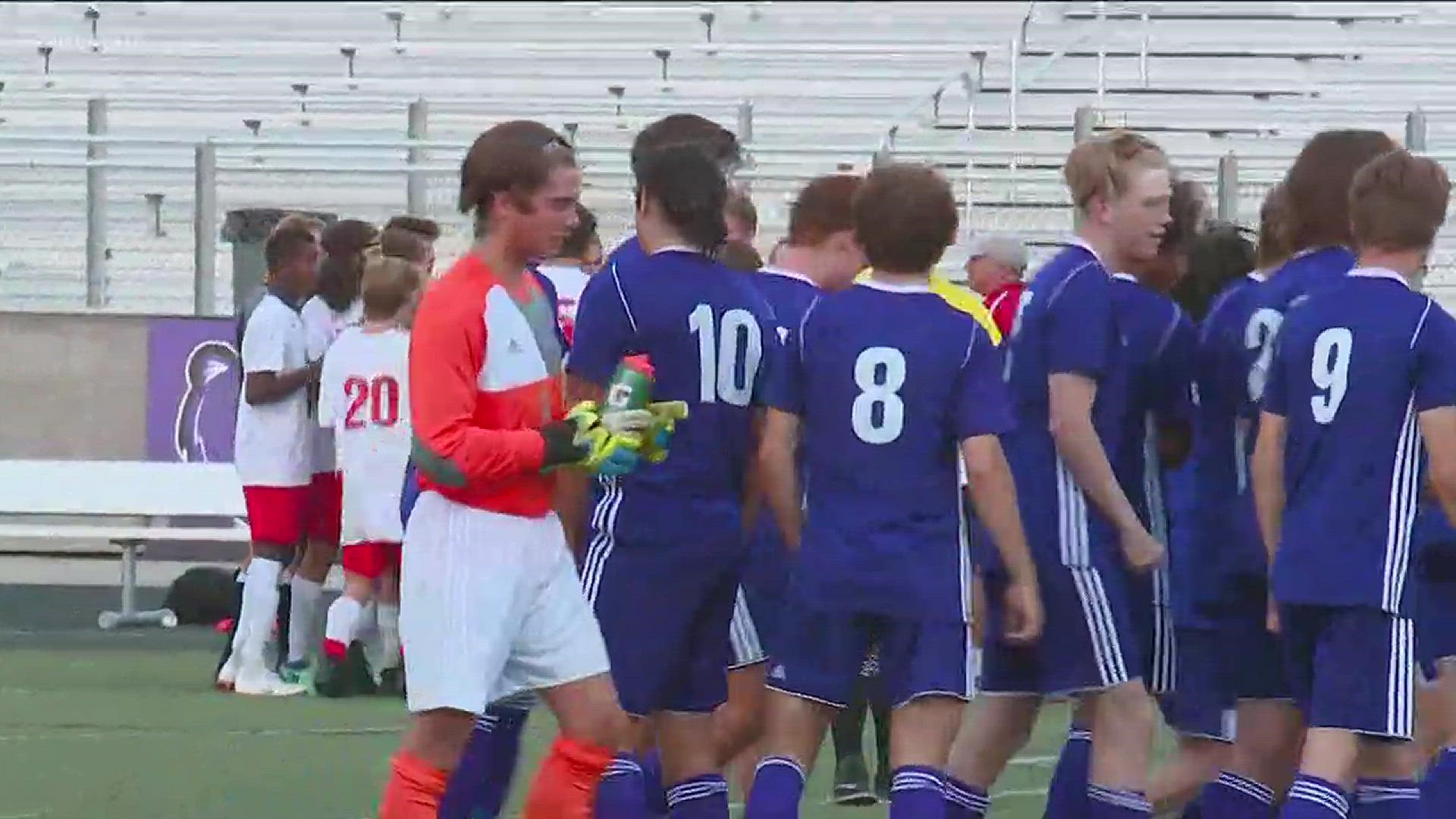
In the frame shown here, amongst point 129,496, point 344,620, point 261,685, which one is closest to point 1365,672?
point 344,620

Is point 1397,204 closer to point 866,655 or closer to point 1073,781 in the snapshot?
point 866,655

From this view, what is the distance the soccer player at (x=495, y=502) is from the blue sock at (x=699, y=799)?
1.66ft

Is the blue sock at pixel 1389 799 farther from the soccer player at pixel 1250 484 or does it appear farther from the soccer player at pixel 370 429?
the soccer player at pixel 370 429

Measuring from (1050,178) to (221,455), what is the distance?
15.5 ft

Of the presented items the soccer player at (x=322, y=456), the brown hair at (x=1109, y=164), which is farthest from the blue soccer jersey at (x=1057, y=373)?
the soccer player at (x=322, y=456)

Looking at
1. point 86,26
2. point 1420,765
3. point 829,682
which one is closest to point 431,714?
point 829,682

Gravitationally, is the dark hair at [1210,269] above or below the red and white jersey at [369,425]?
above

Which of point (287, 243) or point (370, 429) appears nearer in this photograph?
point (370, 429)

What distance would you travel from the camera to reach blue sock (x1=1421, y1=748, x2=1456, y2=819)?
632cm

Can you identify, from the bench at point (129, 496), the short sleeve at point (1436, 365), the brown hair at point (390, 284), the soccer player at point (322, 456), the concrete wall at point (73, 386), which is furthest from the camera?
the concrete wall at point (73, 386)

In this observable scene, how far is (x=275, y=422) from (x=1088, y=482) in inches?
217

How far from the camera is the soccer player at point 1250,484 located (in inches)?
241

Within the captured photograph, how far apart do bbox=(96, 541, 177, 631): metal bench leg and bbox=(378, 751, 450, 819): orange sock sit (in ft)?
25.7

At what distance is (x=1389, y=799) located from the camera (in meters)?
5.76
